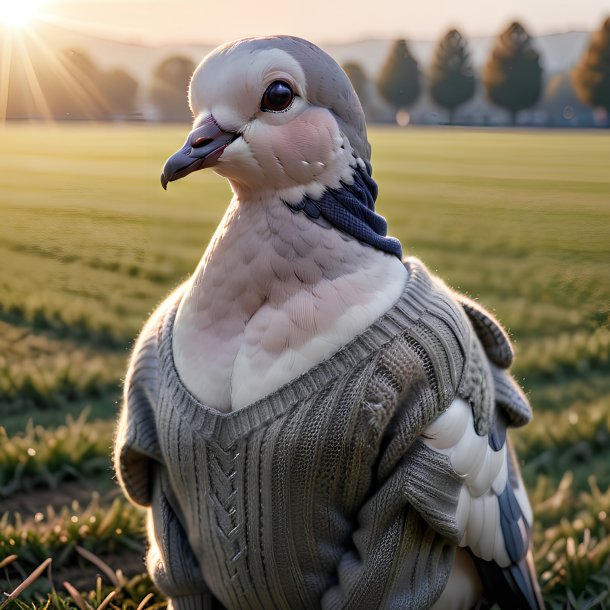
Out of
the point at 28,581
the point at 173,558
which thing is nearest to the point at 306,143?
the point at 173,558

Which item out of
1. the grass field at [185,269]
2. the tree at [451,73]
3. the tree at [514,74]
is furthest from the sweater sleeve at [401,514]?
the tree at [514,74]

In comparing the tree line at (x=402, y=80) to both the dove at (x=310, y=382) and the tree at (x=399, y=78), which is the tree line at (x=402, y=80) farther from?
the dove at (x=310, y=382)

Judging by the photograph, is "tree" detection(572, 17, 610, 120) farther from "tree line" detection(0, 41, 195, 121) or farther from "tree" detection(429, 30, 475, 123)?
"tree line" detection(0, 41, 195, 121)

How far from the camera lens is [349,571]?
1213 mm

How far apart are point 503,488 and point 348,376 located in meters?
0.38

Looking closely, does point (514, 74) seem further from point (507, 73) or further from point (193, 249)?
point (193, 249)

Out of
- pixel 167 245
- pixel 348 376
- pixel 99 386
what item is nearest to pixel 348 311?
pixel 348 376

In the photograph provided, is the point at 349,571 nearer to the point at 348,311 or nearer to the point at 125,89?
the point at 348,311

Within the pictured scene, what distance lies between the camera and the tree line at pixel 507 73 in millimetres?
2664

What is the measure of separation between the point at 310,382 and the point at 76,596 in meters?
0.94

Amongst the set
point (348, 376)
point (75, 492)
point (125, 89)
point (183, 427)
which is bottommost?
point (75, 492)

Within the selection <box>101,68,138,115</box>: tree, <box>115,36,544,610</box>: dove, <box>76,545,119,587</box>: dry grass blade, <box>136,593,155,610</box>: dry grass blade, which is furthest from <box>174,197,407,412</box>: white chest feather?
<box>101,68,138,115</box>: tree

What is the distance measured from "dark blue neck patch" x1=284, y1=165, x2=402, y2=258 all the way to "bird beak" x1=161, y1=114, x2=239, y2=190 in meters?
0.12

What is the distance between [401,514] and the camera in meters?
1.18
